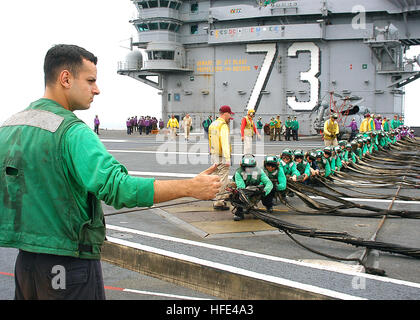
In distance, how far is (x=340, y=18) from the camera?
1433 inches

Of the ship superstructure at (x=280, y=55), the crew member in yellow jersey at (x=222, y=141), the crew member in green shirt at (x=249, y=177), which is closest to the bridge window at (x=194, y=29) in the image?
the ship superstructure at (x=280, y=55)

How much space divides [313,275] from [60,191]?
3.15 meters

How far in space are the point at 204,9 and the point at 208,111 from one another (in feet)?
32.4

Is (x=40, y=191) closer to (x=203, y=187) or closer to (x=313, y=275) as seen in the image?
(x=203, y=187)

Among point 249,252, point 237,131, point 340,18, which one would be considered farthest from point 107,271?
point 340,18

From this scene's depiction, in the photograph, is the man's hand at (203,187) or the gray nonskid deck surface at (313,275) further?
the gray nonskid deck surface at (313,275)

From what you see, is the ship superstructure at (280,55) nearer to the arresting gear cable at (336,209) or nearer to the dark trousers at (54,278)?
the arresting gear cable at (336,209)

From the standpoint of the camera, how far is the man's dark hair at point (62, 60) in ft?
7.36

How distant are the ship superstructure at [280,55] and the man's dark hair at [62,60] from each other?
2930 centimetres

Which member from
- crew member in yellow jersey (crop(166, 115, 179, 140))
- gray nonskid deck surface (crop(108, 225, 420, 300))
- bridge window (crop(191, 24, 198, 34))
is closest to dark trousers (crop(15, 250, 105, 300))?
gray nonskid deck surface (crop(108, 225, 420, 300))

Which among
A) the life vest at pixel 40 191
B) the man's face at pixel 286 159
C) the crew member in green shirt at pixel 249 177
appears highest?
the life vest at pixel 40 191

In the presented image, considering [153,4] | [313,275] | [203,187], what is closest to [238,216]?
[313,275]

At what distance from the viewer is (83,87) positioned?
229 cm
